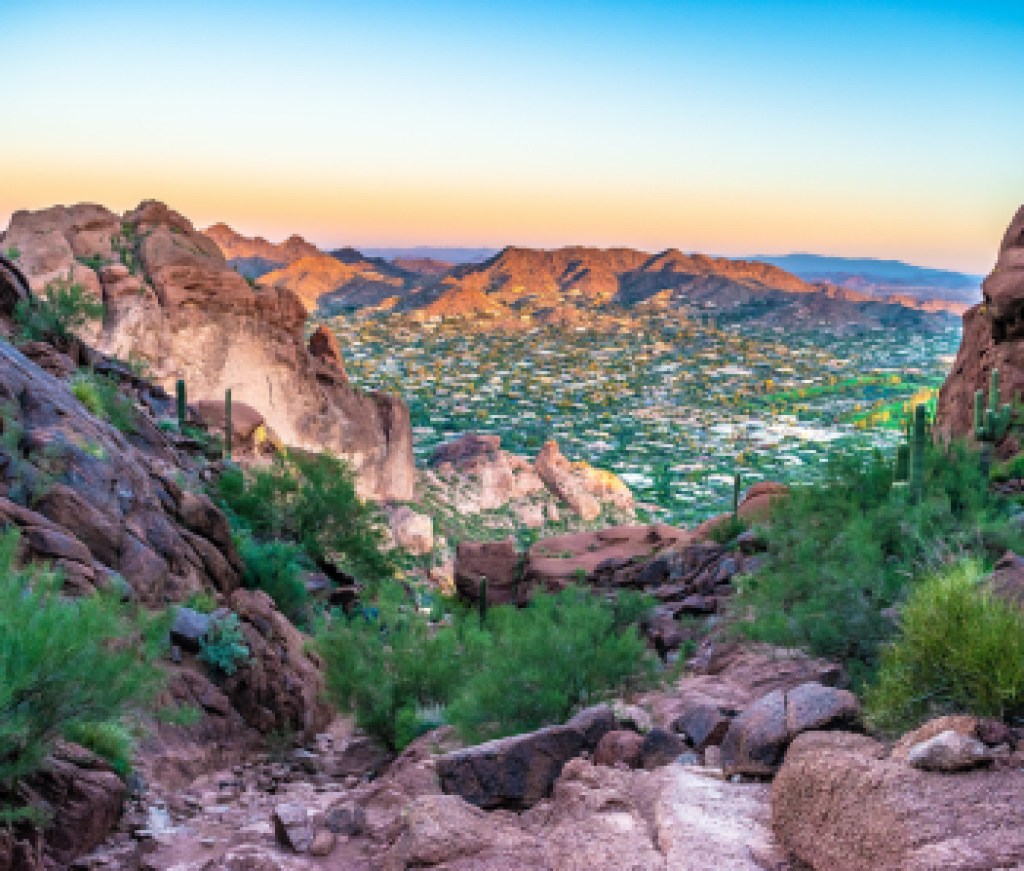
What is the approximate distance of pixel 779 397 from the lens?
113125 mm

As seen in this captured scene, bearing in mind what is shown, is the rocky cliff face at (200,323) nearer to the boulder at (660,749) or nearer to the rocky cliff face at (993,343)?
the rocky cliff face at (993,343)

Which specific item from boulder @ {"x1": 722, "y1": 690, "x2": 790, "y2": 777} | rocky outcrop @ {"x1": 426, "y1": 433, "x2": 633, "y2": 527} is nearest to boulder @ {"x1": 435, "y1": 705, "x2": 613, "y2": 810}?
boulder @ {"x1": 722, "y1": 690, "x2": 790, "y2": 777}

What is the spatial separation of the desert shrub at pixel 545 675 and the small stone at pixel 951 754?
427cm

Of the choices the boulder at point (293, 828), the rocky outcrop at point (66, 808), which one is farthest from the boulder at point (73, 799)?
the boulder at point (293, 828)

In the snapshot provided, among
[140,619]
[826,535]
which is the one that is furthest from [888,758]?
[826,535]

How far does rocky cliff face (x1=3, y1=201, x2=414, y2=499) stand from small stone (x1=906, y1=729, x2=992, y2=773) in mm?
33217

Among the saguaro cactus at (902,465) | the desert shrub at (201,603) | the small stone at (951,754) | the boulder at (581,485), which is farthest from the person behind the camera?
the boulder at (581,485)

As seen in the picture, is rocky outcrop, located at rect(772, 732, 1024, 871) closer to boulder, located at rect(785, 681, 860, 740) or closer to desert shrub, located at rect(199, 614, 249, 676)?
boulder, located at rect(785, 681, 860, 740)

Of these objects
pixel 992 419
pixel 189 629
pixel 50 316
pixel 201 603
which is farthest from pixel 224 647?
pixel 992 419

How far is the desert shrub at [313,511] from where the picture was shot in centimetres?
1931

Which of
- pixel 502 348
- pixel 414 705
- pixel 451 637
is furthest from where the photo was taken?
pixel 502 348

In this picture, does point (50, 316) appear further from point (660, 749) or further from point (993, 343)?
point (993, 343)

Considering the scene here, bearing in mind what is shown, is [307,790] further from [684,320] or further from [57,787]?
[684,320]

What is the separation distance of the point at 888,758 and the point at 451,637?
7149 millimetres
